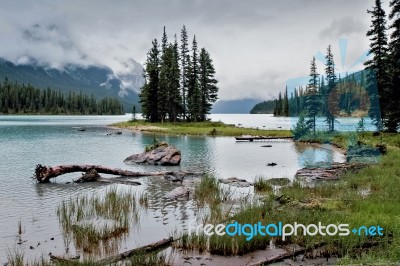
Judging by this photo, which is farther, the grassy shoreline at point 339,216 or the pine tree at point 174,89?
the pine tree at point 174,89

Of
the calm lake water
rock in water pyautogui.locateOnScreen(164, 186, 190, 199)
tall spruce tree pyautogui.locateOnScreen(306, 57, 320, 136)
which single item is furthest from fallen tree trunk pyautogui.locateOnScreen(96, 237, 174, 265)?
tall spruce tree pyautogui.locateOnScreen(306, 57, 320, 136)

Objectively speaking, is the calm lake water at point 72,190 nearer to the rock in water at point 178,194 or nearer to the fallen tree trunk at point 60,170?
the rock in water at point 178,194

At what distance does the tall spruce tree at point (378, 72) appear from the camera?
1742 inches

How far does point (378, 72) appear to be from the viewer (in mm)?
46906

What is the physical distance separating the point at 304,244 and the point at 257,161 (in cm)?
2125

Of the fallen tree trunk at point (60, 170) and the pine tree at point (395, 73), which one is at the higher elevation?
the pine tree at point (395, 73)

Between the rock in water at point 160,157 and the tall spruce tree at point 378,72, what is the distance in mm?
26827

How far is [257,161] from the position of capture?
30625mm

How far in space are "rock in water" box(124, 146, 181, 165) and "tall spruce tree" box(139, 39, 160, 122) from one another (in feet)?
194

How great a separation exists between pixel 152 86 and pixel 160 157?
61.5 metres

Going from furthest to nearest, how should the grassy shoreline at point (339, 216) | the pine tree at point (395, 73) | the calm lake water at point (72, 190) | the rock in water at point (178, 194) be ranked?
the pine tree at point (395, 73) → the rock in water at point (178, 194) → the calm lake water at point (72, 190) → the grassy shoreline at point (339, 216)

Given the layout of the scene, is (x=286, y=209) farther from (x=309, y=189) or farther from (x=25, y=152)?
(x=25, y=152)

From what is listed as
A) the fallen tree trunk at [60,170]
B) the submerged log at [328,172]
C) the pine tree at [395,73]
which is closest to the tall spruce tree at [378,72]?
the pine tree at [395,73]

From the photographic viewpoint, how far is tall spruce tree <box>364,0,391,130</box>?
4425 centimetres
